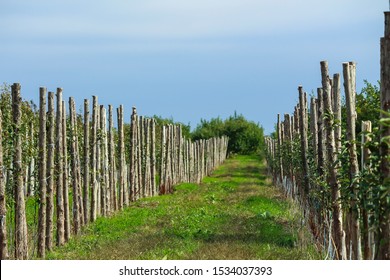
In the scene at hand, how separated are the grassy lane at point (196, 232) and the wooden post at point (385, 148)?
15.7ft

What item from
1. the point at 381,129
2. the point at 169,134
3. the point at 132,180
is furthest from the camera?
the point at 169,134

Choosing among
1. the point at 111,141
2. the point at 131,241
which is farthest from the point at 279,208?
the point at 131,241

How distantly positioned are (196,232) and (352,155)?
7.68 m

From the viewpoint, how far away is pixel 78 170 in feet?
61.4

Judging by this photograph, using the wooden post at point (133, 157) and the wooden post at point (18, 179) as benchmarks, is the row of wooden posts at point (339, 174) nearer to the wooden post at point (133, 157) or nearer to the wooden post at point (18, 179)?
the wooden post at point (18, 179)

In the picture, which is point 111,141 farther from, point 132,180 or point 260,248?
point 260,248

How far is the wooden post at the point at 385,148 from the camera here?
7227mm

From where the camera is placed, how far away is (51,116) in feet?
50.2

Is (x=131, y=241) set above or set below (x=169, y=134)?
below

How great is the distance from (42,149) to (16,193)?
1.81 m

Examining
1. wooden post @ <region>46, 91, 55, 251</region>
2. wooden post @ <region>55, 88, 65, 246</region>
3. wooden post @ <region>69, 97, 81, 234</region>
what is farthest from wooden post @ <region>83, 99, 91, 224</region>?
wooden post @ <region>46, 91, 55, 251</region>

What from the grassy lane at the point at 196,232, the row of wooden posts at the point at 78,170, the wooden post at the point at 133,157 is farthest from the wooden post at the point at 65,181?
the wooden post at the point at 133,157

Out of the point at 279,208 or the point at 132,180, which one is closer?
the point at 279,208

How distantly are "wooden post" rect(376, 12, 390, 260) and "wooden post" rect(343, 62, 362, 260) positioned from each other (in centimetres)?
85
